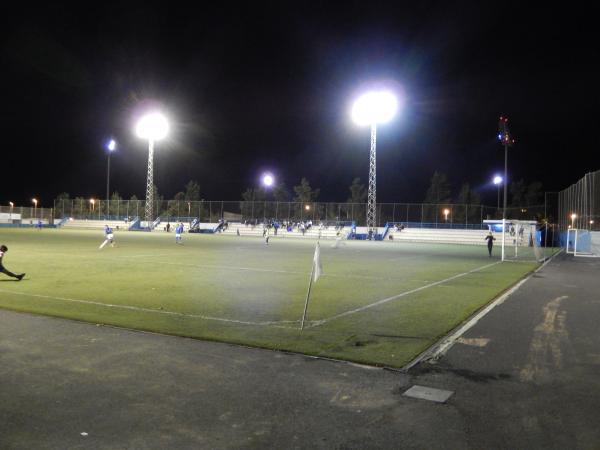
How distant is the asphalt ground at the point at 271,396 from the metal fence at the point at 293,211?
5358 centimetres

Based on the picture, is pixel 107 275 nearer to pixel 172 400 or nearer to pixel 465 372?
pixel 172 400

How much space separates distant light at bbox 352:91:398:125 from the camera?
1933 inches

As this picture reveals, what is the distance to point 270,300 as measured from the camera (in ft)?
39.6

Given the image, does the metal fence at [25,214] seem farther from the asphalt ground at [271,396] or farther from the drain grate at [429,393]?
the drain grate at [429,393]

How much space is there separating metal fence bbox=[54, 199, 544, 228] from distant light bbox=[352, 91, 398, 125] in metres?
16.5

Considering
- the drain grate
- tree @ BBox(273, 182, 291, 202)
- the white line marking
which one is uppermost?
tree @ BBox(273, 182, 291, 202)

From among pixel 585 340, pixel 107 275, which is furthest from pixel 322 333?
pixel 107 275

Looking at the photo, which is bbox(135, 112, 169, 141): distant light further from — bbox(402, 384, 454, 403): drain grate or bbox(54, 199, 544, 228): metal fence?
bbox(402, 384, 454, 403): drain grate

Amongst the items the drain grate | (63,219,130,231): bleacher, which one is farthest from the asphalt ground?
(63,219,130,231): bleacher

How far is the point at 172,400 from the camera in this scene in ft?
17.3

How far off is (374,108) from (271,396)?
4656 centimetres

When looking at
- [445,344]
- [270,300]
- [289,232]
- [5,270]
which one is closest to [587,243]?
[270,300]

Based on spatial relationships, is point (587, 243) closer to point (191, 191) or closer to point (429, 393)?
point (429, 393)

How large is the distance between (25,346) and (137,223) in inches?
2708
